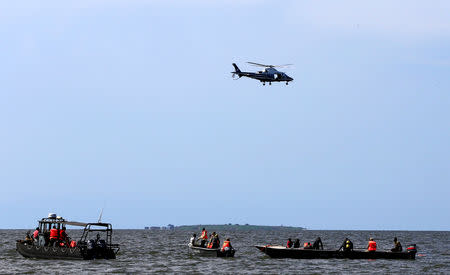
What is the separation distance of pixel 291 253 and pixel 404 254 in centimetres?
972

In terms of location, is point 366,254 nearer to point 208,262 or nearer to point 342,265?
point 342,265

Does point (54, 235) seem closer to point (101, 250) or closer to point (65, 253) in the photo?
point (65, 253)

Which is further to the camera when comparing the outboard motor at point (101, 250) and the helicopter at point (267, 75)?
the helicopter at point (267, 75)

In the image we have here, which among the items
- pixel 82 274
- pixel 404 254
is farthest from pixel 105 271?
pixel 404 254

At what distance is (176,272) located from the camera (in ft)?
156

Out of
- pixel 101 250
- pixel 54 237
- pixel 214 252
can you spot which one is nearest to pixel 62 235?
pixel 54 237

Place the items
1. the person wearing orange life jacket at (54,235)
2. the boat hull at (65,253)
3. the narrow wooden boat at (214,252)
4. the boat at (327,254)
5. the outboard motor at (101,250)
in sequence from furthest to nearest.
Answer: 1. the narrow wooden boat at (214,252)
2. the boat at (327,254)
3. the outboard motor at (101,250)
4. the boat hull at (65,253)
5. the person wearing orange life jacket at (54,235)

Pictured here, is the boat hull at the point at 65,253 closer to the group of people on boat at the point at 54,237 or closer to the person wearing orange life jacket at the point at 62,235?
the group of people on boat at the point at 54,237

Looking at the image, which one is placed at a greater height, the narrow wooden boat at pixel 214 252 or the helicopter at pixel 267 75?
the helicopter at pixel 267 75

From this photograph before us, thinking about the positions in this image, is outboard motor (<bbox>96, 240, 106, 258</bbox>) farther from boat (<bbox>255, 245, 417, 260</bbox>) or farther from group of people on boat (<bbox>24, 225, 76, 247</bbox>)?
boat (<bbox>255, 245, 417, 260</bbox>)

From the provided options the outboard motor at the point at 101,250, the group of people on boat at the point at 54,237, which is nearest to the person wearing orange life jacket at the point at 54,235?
the group of people on boat at the point at 54,237

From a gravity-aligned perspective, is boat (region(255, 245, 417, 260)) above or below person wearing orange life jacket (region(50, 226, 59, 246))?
below

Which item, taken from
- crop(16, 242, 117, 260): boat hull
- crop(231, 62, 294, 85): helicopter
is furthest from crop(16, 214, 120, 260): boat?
crop(231, 62, 294, 85): helicopter

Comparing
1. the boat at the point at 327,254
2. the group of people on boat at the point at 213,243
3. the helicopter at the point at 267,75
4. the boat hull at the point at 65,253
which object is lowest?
the boat hull at the point at 65,253
